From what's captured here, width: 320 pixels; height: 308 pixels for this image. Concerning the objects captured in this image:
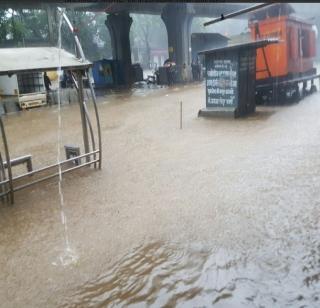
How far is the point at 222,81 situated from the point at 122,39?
18322 mm

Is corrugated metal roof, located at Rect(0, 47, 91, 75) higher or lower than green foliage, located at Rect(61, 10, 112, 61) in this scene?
lower

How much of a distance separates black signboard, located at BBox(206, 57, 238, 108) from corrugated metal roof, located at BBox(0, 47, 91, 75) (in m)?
6.51

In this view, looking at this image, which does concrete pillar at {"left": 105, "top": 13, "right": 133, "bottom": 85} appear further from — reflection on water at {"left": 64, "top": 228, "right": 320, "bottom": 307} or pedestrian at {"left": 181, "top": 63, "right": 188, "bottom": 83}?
reflection on water at {"left": 64, "top": 228, "right": 320, "bottom": 307}

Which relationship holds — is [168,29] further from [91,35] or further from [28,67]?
[28,67]

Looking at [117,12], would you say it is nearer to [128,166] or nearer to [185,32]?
[185,32]

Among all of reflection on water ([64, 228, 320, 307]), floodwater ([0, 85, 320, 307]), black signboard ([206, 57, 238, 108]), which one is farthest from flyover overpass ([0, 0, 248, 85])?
reflection on water ([64, 228, 320, 307])

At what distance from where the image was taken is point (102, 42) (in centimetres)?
4844

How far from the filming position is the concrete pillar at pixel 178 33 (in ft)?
97.0

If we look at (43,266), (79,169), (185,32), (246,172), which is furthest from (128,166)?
(185,32)

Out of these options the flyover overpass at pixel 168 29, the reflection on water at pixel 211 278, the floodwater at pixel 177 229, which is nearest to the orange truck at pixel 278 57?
the floodwater at pixel 177 229

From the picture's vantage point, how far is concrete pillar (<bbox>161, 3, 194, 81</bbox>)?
29.6 m

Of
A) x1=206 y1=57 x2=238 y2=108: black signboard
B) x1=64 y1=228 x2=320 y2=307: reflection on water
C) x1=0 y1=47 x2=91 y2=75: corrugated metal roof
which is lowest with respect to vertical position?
x1=64 y1=228 x2=320 y2=307: reflection on water

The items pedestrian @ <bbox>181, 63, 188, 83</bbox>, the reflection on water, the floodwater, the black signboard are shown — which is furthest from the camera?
pedestrian @ <bbox>181, 63, 188, 83</bbox>

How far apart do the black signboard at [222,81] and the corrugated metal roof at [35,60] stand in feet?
21.4
